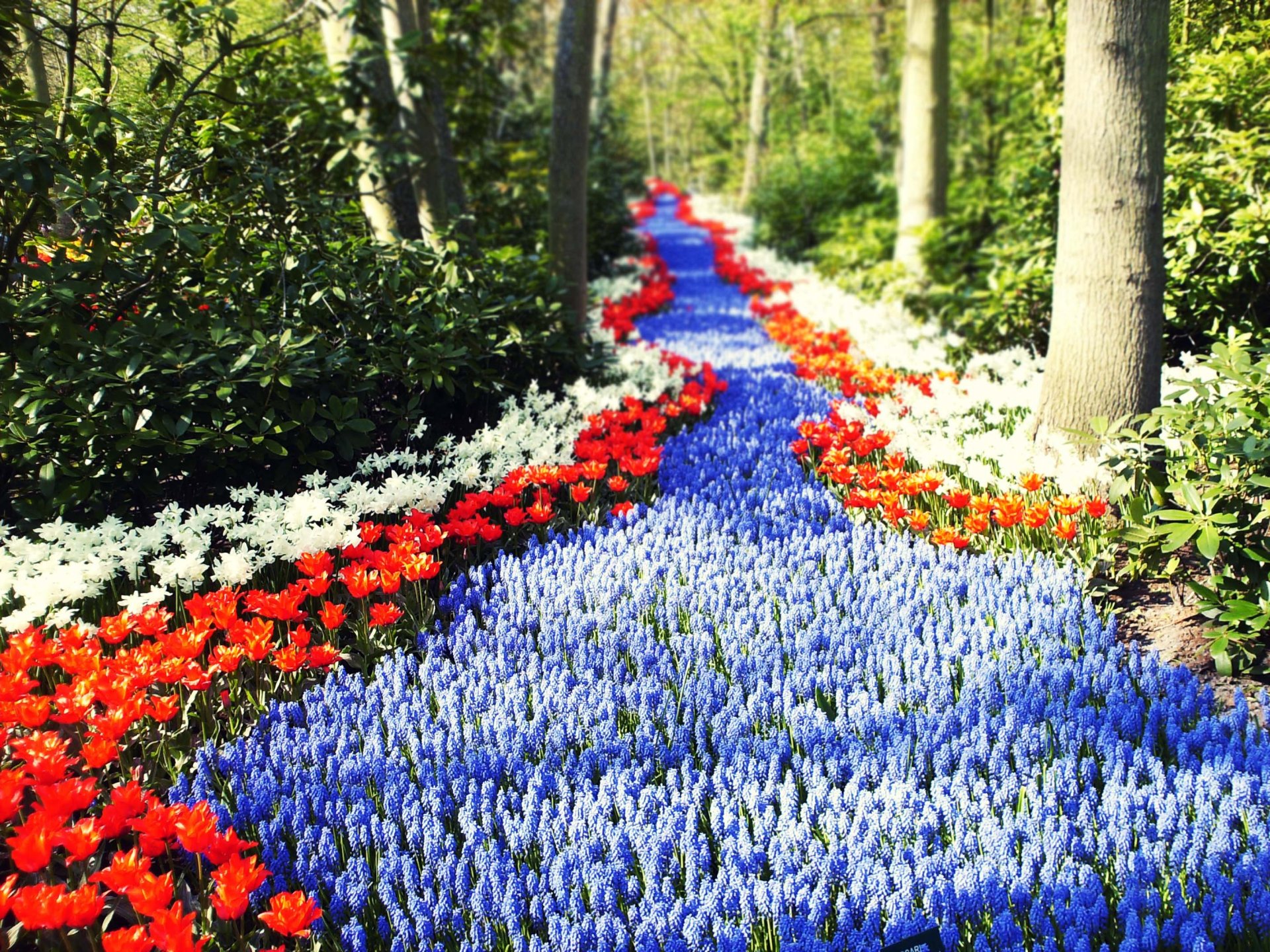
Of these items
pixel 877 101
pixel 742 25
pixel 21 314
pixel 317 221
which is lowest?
pixel 21 314

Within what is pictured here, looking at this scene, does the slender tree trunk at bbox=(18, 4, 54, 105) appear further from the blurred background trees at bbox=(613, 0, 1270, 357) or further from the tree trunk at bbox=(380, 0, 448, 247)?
the blurred background trees at bbox=(613, 0, 1270, 357)

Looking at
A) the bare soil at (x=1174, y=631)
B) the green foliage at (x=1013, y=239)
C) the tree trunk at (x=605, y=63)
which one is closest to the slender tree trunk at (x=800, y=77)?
the tree trunk at (x=605, y=63)

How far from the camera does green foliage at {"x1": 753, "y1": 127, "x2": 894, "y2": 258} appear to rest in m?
15.1

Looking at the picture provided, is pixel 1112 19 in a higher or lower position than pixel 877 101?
lower

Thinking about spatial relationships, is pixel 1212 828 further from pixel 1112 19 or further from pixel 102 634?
pixel 1112 19

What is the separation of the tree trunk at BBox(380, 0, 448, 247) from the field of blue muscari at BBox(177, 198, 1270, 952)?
4139 millimetres

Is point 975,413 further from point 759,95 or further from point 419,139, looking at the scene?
point 759,95

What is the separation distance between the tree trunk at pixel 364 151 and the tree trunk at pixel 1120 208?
13.1 ft

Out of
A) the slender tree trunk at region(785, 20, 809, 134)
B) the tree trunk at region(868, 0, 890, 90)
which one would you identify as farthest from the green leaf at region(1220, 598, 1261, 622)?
the slender tree trunk at region(785, 20, 809, 134)

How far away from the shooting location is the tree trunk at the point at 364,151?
5.61 m

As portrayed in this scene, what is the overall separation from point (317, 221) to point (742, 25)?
18.5 meters

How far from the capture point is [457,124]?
8.76 m

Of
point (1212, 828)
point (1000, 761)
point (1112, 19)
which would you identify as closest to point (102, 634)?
point (1000, 761)

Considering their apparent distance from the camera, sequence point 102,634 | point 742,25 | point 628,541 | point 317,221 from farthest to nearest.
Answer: point 742,25
point 317,221
point 628,541
point 102,634
